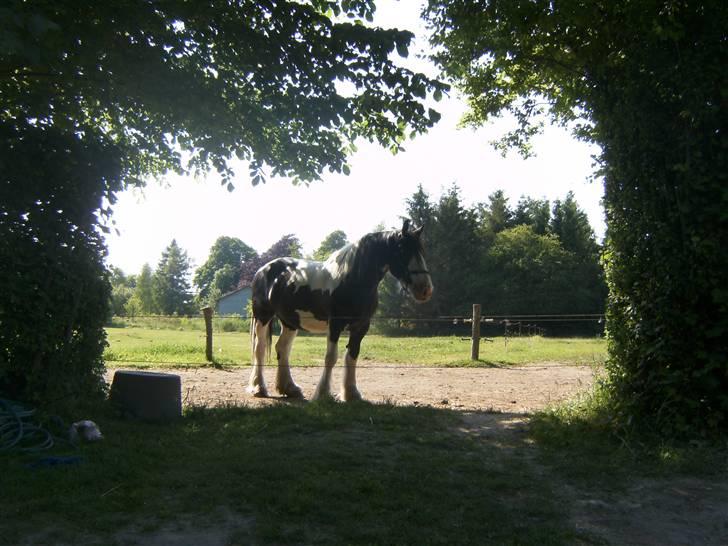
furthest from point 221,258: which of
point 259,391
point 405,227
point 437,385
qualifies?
point 405,227

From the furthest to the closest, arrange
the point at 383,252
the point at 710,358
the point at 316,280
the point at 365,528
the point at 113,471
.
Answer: the point at 316,280 → the point at 383,252 → the point at 710,358 → the point at 113,471 → the point at 365,528

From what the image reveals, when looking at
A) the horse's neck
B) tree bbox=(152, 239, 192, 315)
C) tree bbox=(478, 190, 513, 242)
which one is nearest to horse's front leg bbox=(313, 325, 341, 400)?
the horse's neck

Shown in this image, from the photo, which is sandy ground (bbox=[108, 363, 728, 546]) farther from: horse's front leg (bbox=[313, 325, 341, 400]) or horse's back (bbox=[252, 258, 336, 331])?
horse's back (bbox=[252, 258, 336, 331])

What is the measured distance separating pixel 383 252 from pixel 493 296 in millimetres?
37614

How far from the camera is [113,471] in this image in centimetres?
454

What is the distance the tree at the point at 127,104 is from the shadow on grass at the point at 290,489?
1521mm

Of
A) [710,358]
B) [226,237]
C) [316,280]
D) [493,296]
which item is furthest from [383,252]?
[226,237]

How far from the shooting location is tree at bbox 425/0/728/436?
5512 millimetres

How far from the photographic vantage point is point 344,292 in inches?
319

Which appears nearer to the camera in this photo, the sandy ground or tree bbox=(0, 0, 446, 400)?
the sandy ground

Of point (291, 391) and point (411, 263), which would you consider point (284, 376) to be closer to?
point (291, 391)

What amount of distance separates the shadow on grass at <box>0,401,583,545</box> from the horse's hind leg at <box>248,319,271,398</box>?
2.91m

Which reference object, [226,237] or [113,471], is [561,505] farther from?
[226,237]

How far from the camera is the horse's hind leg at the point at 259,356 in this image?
360 inches
